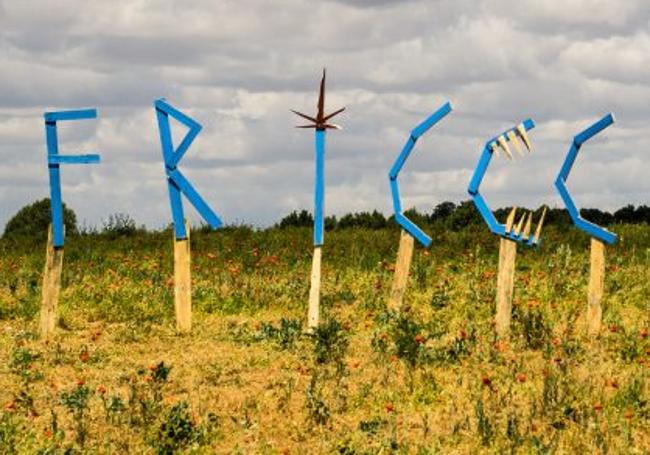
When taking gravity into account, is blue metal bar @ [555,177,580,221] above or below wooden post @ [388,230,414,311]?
above

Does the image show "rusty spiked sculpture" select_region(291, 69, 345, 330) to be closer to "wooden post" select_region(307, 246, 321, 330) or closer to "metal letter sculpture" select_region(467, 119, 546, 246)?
"wooden post" select_region(307, 246, 321, 330)

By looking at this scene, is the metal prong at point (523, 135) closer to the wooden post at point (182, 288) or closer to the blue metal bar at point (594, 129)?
the blue metal bar at point (594, 129)

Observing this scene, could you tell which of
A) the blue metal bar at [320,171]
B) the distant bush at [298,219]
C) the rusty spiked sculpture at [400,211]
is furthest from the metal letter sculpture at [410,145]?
the distant bush at [298,219]

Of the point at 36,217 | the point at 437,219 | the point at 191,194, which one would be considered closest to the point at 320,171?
the point at 191,194

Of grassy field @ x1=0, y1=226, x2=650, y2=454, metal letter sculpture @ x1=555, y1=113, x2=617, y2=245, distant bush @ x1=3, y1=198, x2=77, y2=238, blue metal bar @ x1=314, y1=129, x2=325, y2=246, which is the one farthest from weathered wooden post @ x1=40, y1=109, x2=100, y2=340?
distant bush @ x1=3, y1=198, x2=77, y2=238

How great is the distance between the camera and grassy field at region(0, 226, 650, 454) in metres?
11.0

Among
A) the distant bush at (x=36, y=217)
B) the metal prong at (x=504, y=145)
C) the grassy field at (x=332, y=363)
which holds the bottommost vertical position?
the distant bush at (x=36, y=217)

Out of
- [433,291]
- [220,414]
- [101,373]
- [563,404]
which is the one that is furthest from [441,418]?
[433,291]

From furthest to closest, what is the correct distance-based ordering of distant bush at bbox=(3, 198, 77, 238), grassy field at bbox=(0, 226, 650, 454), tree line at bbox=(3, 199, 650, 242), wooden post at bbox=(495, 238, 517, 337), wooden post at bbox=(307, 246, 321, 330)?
1. distant bush at bbox=(3, 198, 77, 238)
2. tree line at bbox=(3, 199, 650, 242)
3. wooden post at bbox=(307, 246, 321, 330)
4. wooden post at bbox=(495, 238, 517, 337)
5. grassy field at bbox=(0, 226, 650, 454)

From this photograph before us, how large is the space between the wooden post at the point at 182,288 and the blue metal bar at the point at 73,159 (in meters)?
1.65

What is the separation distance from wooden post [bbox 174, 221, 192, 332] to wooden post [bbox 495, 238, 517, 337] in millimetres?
4525

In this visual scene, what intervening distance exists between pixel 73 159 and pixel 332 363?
531 centimetres

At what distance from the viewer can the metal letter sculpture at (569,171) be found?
15383mm

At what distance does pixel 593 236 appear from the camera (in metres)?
15.4
